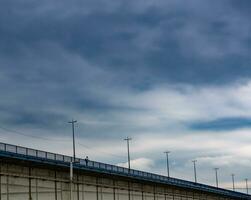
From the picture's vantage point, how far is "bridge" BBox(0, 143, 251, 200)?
199 feet

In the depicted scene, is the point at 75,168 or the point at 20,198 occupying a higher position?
the point at 75,168

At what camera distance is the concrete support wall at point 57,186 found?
60.0 metres

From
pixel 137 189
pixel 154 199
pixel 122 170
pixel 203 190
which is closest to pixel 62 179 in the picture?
pixel 122 170

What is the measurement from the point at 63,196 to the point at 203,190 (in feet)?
228

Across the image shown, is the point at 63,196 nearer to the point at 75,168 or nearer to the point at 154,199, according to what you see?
the point at 75,168

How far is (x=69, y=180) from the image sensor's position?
72000 millimetres

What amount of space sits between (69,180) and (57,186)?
2.46 meters

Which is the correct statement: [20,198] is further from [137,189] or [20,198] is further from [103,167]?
[137,189]

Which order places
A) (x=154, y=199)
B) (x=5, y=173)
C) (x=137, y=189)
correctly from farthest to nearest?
(x=154, y=199), (x=137, y=189), (x=5, y=173)

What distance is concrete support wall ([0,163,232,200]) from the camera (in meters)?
60.0

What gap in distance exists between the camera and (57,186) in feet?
229

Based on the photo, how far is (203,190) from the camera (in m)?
135

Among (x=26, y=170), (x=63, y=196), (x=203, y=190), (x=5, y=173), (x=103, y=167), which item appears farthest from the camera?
(x=203, y=190)

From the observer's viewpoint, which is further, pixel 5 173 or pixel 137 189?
pixel 137 189
